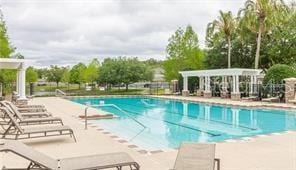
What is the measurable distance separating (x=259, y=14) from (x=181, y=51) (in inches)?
363

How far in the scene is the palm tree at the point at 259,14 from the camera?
27.2m

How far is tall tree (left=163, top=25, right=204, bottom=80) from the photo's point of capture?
3453 cm

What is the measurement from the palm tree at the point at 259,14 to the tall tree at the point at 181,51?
757cm

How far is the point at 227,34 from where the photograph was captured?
103 ft

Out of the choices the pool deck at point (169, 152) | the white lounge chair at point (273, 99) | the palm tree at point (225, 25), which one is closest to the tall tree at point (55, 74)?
the palm tree at point (225, 25)

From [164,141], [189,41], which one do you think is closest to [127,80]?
[189,41]

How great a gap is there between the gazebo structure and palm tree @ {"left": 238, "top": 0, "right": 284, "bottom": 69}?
3.76 meters

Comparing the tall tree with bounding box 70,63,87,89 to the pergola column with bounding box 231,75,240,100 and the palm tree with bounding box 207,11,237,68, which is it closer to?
the palm tree with bounding box 207,11,237,68

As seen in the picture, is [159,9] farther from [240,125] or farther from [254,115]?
[240,125]

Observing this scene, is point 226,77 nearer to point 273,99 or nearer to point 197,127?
point 273,99

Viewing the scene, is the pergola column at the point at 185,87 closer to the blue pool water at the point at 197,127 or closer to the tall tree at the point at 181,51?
the tall tree at the point at 181,51

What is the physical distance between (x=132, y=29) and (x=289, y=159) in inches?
957

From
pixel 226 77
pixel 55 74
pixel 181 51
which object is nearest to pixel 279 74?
pixel 226 77

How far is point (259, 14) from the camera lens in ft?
90.3
